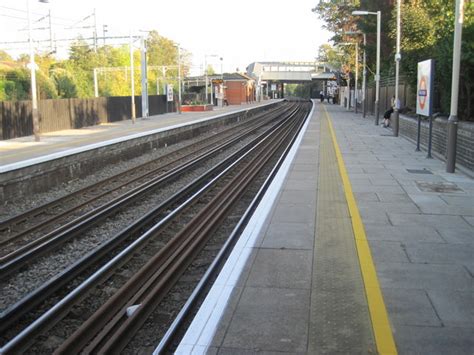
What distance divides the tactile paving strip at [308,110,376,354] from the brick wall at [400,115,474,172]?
18.1 ft

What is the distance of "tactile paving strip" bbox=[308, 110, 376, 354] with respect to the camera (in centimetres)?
425

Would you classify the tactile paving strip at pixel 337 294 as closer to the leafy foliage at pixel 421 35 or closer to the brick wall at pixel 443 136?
the brick wall at pixel 443 136

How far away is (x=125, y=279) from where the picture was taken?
23.2 feet

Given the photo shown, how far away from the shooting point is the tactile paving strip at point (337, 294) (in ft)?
13.9

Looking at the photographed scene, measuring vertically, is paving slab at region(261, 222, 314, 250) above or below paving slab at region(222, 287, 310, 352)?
above

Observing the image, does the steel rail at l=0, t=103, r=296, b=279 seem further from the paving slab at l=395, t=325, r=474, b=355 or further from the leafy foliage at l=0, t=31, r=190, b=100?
the leafy foliage at l=0, t=31, r=190, b=100

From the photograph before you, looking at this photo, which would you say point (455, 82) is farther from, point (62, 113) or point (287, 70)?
point (287, 70)

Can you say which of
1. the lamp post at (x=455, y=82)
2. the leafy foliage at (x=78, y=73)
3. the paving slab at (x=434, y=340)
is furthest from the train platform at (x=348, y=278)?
the leafy foliage at (x=78, y=73)

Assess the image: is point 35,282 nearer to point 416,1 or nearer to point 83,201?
point 83,201

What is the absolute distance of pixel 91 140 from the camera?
2283 centimetres

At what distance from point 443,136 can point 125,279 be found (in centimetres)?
1182

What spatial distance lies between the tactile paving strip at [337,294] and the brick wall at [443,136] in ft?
18.1

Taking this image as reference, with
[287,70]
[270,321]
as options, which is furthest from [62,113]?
[287,70]

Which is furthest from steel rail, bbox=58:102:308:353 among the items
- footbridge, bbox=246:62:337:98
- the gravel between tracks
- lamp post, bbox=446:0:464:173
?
footbridge, bbox=246:62:337:98
